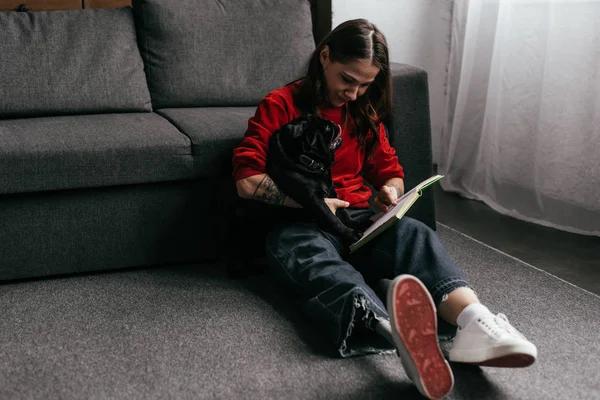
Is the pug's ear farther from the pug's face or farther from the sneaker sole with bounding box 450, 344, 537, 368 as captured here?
the sneaker sole with bounding box 450, 344, 537, 368

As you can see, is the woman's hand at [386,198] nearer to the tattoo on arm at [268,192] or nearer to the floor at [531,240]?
the tattoo on arm at [268,192]

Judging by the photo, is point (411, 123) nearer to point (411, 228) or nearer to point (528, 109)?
point (411, 228)

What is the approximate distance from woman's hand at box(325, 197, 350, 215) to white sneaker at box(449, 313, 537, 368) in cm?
46

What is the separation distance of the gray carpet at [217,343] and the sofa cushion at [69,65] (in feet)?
2.15

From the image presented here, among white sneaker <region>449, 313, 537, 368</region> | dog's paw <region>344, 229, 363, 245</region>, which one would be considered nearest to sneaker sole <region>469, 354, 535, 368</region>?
white sneaker <region>449, 313, 537, 368</region>

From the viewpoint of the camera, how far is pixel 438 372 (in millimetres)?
1285

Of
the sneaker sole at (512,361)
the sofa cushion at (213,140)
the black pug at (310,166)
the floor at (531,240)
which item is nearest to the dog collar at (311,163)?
the black pug at (310,166)

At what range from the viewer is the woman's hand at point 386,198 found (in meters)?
1.75

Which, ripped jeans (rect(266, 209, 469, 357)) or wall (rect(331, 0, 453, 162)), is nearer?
ripped jeans (rect(266, 209, 469, 357))

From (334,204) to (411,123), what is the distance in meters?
0.58

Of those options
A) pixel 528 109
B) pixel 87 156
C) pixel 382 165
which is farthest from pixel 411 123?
pixel 87 156

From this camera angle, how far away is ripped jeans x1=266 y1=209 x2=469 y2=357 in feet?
4.88

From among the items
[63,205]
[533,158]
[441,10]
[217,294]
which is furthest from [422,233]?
[441,10]

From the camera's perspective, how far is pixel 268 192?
1730mm
